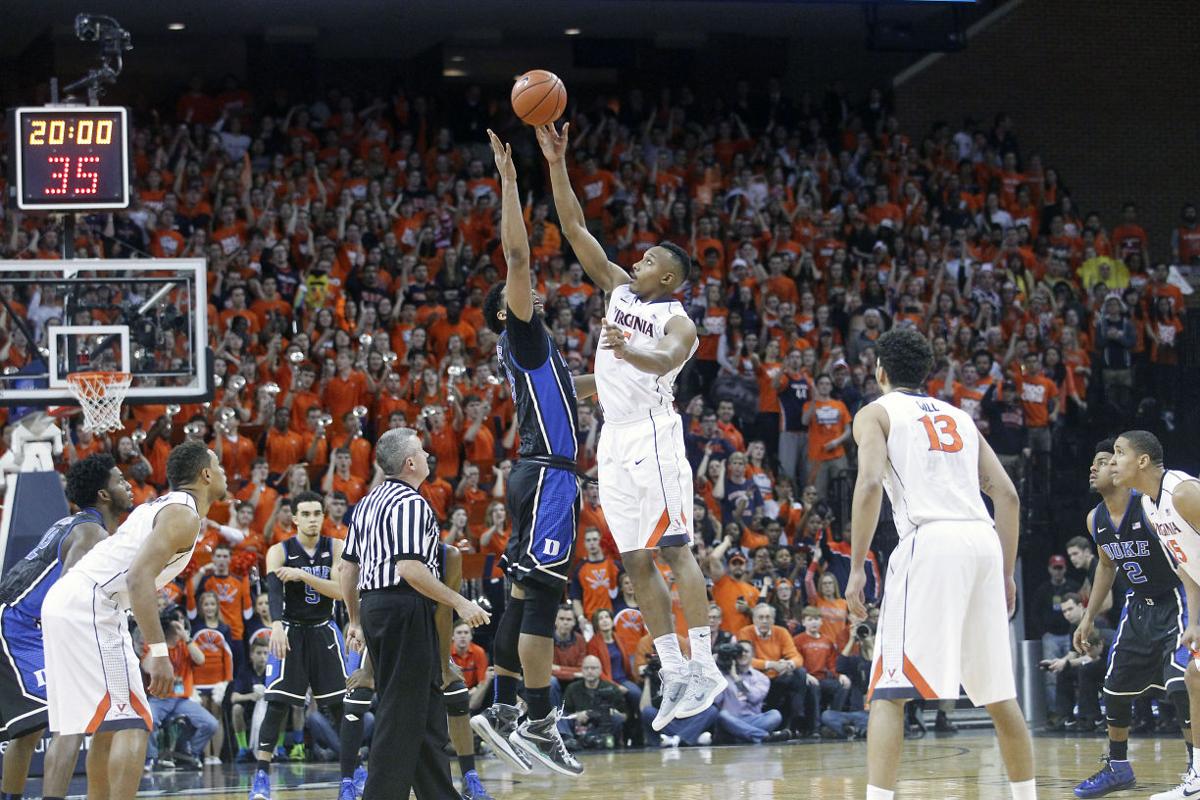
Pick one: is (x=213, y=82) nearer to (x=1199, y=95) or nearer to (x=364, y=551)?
(x=1199, y=95)

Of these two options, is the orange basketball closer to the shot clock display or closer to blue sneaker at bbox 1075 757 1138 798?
the shot clock display

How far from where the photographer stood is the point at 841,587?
53.7ft

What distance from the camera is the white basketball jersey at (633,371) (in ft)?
27.8

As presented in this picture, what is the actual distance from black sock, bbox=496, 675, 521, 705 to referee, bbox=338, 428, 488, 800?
679mm

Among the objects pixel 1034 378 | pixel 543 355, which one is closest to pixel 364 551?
pixel 543 355

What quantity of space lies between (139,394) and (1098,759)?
7730 millimetres

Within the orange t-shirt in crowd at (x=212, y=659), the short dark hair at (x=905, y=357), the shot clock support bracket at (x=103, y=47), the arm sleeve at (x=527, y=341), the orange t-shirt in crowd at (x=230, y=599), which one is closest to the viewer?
the short dark hair at (x=905, y=357)

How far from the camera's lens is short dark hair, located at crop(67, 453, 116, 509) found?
8.79 meters

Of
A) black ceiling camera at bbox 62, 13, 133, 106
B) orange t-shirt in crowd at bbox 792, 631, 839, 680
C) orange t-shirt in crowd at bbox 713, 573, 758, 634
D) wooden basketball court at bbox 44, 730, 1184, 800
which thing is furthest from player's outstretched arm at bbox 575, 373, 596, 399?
orange t-shirt in crowd at bbox 792, 631, 839, 680

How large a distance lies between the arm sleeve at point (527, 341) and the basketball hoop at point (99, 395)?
15.1ft

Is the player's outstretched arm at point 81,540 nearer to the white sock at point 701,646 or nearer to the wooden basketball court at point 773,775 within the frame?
the white sock at point 701,646

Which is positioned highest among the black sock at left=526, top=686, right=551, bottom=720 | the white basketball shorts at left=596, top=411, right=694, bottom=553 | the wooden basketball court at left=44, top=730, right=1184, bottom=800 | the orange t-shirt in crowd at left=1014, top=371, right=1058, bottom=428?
the orange t-shirt in crowd at left=1014, top=371, right=1058, bottom=428

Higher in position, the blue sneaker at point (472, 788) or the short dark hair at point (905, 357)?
the short dark hair at point (905, 357)

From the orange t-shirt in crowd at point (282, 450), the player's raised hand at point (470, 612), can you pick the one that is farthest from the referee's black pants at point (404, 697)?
the orange t-shirt in crowd at point (282, 450)
